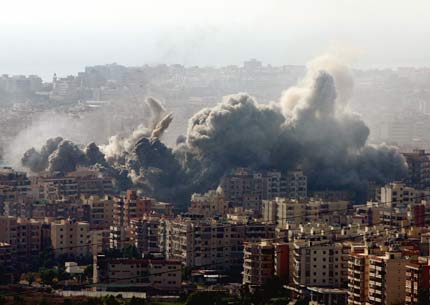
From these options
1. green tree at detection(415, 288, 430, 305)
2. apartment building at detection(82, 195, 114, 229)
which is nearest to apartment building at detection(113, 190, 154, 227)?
apartment building at detection(82, 195, 114, 229)

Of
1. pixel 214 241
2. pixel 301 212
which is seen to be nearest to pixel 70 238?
pixel 214 241

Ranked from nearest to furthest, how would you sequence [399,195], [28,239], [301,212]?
[28,239] → [301,212] → [399,195]

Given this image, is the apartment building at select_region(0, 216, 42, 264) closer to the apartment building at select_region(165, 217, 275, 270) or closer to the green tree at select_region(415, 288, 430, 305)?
the apartment building at select_region(165, 217, 275, 270)

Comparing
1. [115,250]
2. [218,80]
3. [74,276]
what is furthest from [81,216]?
[218,80]

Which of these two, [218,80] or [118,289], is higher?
[218,80]

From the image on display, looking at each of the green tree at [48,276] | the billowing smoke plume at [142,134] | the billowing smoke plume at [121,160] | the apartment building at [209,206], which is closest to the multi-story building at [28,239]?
the green tree at [48,276]

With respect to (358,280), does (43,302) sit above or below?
below

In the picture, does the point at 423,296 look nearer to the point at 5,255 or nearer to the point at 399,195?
the point at 5,255

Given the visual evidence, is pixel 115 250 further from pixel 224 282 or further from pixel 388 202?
pixel 388 202
